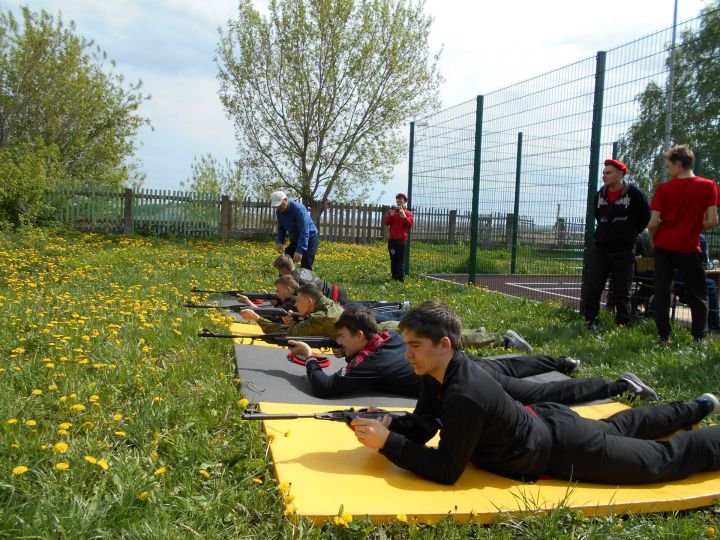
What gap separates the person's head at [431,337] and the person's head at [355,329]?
1.53 metres

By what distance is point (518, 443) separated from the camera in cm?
278

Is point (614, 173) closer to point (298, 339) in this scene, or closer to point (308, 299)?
point (308, 299)

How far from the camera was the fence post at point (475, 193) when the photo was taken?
410 inches

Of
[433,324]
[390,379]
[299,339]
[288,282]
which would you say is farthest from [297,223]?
[433,324]

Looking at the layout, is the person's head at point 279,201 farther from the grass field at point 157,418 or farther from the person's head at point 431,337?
the person's head at point 431,337

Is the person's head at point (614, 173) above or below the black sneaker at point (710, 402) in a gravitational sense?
above

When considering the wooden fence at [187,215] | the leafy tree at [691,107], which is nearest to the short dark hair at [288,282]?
the leafy tree at [691,107]

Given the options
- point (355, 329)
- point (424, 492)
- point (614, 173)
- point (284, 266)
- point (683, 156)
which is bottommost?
point (424, 492)

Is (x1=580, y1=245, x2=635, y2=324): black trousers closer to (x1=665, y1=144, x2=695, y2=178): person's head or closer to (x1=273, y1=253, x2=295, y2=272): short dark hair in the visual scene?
(x1=665, y1=144, x2=695, y2=178): person's head

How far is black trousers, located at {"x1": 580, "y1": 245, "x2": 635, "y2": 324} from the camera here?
264 inches

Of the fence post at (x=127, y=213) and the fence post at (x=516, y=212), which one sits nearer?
the fence post at (x=516, y=212)

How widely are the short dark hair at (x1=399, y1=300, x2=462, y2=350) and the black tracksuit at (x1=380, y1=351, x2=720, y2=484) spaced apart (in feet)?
0.35

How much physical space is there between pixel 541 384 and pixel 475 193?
706cm

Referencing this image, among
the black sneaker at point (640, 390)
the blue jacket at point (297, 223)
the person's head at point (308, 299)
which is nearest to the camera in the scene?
the black sneaker at point (640, 390)
